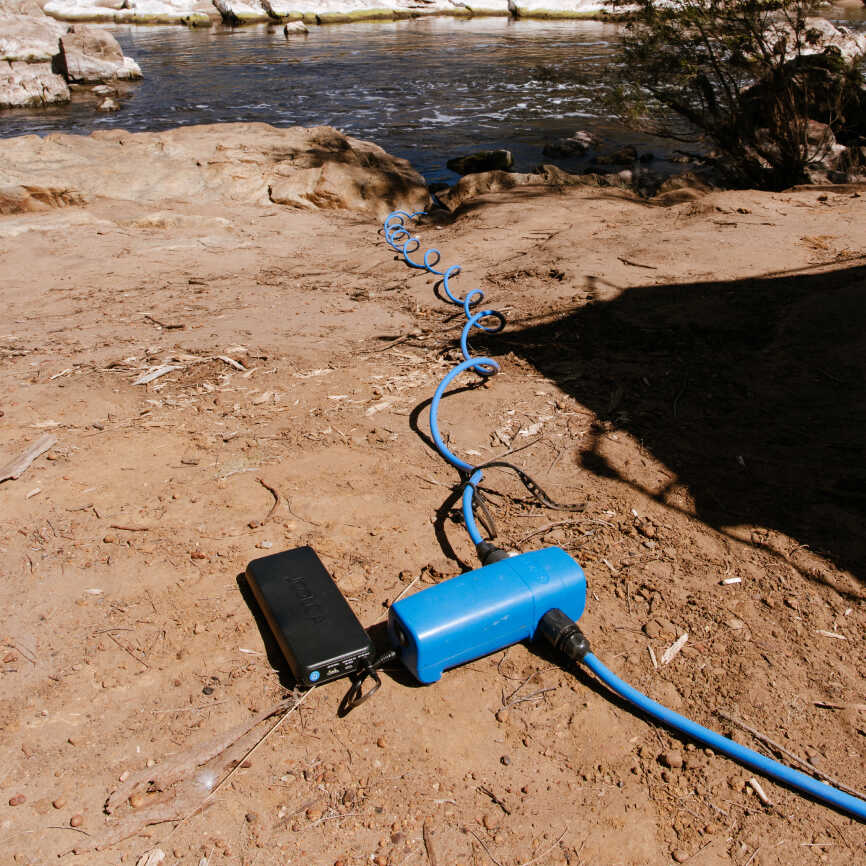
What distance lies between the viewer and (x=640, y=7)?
10.2 meters

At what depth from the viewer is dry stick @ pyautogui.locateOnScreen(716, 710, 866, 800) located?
204cm

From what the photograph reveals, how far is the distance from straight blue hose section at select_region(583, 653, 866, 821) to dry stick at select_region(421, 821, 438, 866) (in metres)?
0.73

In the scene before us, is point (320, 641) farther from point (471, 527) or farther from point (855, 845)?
point (855, 845)

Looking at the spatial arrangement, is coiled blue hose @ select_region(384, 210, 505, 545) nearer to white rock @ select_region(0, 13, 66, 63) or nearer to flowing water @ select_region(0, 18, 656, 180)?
flowing water @ select_region(0, 18, 656, 180)

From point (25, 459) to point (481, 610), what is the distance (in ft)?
8.02

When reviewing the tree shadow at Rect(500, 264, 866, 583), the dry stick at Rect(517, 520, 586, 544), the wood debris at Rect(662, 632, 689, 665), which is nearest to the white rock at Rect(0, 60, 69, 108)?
the tree shadow at Rect(500, 264, 866, 583)

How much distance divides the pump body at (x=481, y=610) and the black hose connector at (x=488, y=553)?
0.46ft

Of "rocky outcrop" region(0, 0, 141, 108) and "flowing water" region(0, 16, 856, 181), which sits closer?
"flowing water" region(0, 16, 856, 181)

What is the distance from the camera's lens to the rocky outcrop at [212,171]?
26.8ft

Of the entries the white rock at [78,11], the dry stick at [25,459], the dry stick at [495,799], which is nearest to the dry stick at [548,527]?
the dry stick at [495,799]

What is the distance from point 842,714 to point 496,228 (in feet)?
19.3

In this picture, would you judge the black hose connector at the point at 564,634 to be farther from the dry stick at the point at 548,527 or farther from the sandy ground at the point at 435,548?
the dry stick at the point at 548,527

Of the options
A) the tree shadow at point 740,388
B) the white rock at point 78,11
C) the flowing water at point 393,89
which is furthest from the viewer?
the white rock at point 78,11

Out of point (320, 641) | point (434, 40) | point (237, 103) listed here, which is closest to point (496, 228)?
point (320, 641)
